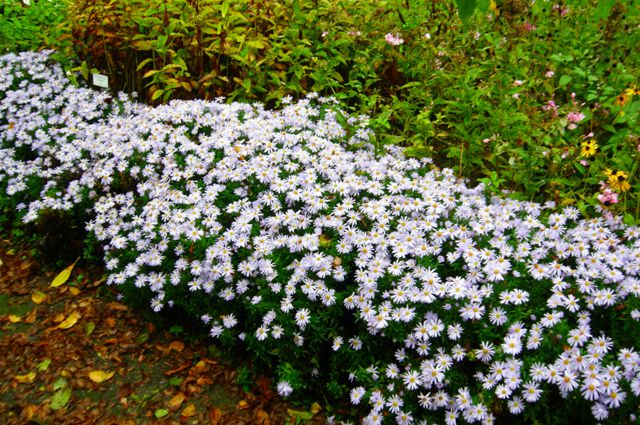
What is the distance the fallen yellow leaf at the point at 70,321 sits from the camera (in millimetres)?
3316

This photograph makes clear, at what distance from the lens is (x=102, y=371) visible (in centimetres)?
302

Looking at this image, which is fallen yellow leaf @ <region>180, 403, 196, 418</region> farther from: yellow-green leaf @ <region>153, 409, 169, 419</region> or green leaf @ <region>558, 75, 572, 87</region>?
green leaf @ <region>558, 75, 572, 87</region>

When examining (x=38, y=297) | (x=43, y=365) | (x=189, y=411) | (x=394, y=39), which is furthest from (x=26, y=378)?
(x=394, y=39)

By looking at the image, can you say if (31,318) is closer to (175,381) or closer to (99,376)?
(99,376)

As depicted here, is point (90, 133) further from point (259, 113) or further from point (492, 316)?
point (492, 316)

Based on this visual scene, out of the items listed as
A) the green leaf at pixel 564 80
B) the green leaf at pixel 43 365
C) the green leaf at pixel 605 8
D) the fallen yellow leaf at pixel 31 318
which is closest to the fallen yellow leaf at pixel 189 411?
the green leaf at pixel 43 365

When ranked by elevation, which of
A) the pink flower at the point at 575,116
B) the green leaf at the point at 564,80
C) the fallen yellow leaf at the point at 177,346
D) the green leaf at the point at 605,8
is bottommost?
the fallen yellow leaf at the point at 177,346

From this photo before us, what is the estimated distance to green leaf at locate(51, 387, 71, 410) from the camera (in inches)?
111

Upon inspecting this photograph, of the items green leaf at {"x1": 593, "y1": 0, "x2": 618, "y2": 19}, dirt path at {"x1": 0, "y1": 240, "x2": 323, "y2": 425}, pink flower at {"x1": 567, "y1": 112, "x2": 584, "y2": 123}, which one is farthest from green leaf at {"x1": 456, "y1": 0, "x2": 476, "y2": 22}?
pink flower at {"x1": 567, "y1": 112, "x2": 584, "y2": 123}

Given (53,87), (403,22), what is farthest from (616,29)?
(53,87)

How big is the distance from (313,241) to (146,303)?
1.25 metres

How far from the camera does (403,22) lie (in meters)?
5.07

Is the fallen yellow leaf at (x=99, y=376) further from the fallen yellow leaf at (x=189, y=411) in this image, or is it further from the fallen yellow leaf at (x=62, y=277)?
the fallen yellow leaf at (x=62, y=277)

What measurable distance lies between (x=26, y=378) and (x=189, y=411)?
1014 millimetres
